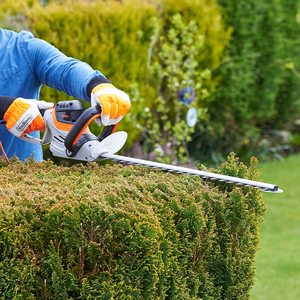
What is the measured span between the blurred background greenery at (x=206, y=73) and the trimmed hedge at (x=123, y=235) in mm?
2832

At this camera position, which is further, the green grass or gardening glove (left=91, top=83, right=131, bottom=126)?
the green grass

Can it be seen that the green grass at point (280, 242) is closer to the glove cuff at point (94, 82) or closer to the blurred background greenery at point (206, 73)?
the blurred background greenery at point (206, 73)

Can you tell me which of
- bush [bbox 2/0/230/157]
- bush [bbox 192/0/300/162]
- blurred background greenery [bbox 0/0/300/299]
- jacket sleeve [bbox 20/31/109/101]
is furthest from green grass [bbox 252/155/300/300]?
jacket sleeve [bbox 20/31/109/101]

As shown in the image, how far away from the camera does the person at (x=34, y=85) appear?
3.61 metres

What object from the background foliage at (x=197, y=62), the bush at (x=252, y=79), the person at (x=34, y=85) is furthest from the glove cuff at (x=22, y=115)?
the bush at (x=252, y=79)

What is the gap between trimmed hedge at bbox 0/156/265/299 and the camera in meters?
2.92

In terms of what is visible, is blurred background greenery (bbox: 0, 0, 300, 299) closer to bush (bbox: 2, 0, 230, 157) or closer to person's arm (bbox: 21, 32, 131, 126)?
bush (bbox: 2, 0, 230, 157)

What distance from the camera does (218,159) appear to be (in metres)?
10.4

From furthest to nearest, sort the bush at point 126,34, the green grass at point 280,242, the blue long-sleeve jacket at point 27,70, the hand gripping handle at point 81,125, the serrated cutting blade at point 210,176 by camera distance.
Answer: the bush at point 126,34
the green grass at point 280,242
the blue long-sleeve jacket at point 27,70
the hand gripping handle at point 81,125
the serrated cutting blade at point 210,176

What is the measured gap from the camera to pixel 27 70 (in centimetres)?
418

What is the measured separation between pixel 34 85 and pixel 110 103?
0.82m

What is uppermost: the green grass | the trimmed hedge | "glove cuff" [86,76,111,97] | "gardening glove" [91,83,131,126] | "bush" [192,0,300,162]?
"glove cuff" [86,76,111,97]

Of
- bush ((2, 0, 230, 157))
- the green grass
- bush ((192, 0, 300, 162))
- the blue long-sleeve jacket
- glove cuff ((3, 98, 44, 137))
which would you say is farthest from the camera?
bush ((192, 0, 300, 162))

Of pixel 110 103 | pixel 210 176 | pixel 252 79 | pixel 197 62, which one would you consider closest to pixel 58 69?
pixel 110 103
